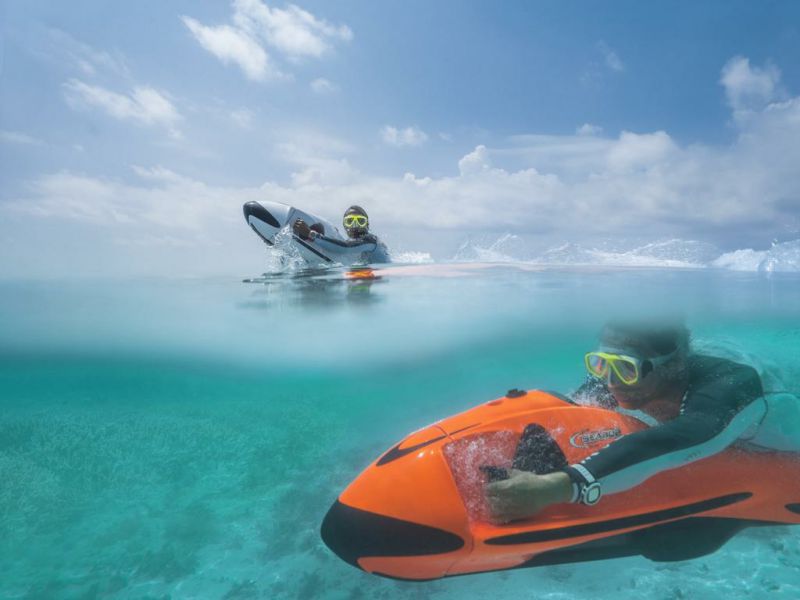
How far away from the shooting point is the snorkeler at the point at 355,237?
42.0 ft

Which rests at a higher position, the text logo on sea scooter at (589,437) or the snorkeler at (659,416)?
the snorkeler at (659,416)

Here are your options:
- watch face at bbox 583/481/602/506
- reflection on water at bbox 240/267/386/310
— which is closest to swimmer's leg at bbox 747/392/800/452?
watch face at bbox 583/481/602/506

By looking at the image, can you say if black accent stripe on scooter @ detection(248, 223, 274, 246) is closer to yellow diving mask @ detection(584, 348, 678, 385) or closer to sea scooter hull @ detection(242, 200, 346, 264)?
sea scooter hull @ detection(242, 200, 346, 264)

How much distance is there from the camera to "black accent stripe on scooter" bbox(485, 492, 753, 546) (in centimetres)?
270

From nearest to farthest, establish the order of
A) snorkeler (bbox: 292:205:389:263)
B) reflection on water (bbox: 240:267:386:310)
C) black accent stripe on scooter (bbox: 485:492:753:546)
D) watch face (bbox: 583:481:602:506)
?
watch face (bbox: 583:481:602:506), black accent stripe on scooter (bbox: 485:492:753:546), reflection on water (bbox: 240:267:386:310), snorkeler (bbox: 292:205:389:263)

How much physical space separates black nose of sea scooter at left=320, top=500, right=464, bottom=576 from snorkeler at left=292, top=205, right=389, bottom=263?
10774mm

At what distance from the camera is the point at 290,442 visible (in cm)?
1227

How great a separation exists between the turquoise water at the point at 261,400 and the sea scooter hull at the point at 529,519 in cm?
355

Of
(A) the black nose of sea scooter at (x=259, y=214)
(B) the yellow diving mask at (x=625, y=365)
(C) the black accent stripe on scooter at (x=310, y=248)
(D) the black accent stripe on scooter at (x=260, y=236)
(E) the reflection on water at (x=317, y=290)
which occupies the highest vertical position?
(A) the black nose of sea scooter at (x=259, y=214)

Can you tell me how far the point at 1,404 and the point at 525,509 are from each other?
21.3m

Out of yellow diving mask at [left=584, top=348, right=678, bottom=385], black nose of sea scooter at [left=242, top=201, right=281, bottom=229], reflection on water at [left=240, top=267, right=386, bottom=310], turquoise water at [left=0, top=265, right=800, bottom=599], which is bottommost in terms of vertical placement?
turquoise water at [left=0, top=265, right=800, bottom=599]

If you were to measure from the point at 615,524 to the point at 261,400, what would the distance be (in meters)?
18.3

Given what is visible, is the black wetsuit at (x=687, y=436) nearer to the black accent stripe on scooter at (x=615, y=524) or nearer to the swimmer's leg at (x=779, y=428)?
the black accent stripe on scooter at (x=615, y=524)

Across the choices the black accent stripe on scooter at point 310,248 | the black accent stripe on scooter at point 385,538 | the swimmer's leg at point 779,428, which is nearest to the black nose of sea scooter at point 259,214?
the black accent stripe on scooter at point 310,248
